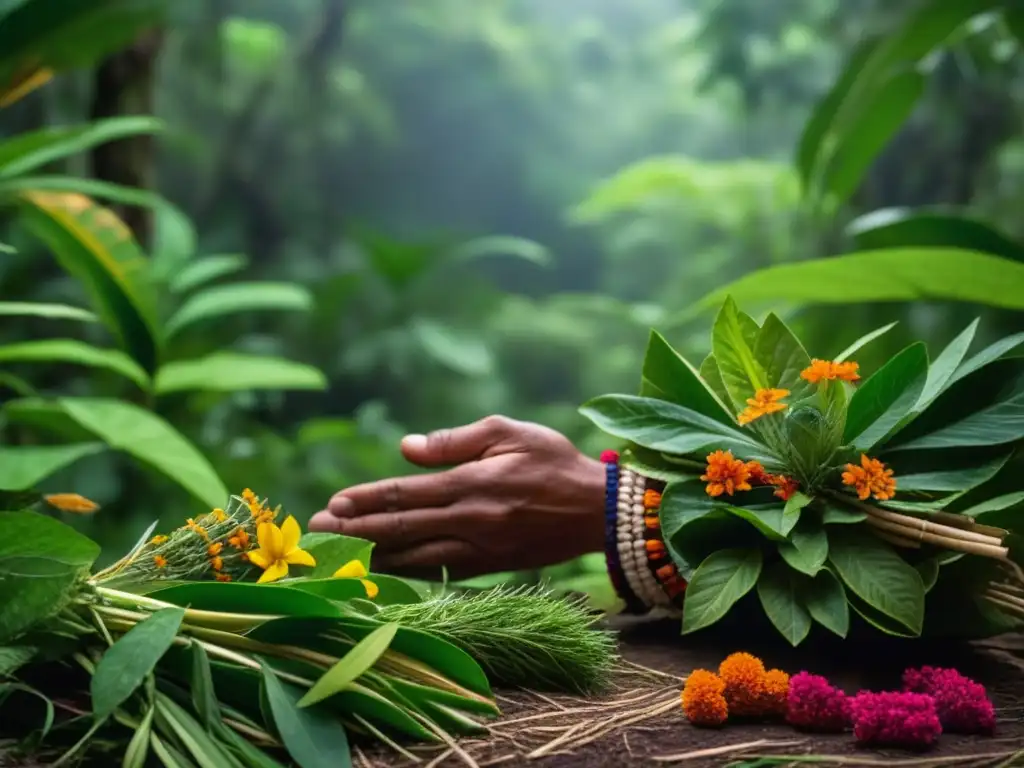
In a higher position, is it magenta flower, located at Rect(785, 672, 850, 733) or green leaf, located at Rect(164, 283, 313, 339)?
green leaf, located at Rect(164, 283, 313, 339)

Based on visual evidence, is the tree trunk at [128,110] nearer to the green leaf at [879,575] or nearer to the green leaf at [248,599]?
the green leaf at [248,599]

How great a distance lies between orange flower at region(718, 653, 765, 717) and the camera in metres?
0.53

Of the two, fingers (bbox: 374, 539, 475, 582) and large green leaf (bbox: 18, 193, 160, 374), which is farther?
large green leaf (bbox: 18, 193, 160, 374)

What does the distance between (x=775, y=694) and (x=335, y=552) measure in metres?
0.31

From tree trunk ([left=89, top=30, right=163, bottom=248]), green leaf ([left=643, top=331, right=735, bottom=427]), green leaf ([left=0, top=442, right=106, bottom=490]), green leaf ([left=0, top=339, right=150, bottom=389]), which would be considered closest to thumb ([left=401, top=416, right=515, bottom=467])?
green leaf ([left=643, top=331, right=735, bottom=427])

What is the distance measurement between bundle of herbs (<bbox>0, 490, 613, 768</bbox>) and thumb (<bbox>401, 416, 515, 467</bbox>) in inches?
7.5

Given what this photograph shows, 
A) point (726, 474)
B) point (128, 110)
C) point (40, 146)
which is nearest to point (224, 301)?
point (40, 146)

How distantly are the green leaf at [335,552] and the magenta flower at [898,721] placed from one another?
34 centimetres

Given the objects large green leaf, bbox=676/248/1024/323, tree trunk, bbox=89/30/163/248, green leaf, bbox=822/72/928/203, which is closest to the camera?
large green leaf, bbox=676/248/1024/323

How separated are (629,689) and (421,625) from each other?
0.15 metres

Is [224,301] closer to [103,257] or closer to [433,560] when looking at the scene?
[103,257]

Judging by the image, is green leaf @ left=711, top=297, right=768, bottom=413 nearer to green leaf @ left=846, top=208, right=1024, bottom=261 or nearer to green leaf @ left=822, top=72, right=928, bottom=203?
green leaf @ left=846, top=208, right=1024, bottom=261

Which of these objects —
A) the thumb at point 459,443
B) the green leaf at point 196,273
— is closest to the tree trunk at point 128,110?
the green leaf at point 196,273

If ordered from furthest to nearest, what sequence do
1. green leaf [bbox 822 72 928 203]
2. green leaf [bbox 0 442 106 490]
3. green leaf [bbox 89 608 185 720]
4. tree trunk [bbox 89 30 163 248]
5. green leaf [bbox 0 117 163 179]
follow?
tree trunk [bbox 89 30 163 248] → green leaf [bbox 822 72 928 203] → green leaf [bbox 0 117 163 179] → green leaf [bbox 0 442 106 490] → green leaf [bbox 89 608 185 720]
